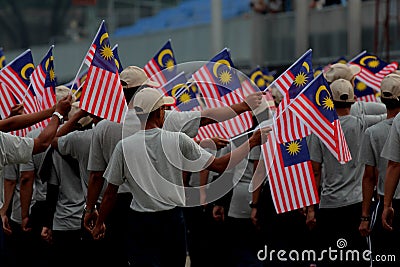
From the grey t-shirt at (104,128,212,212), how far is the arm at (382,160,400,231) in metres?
1.82

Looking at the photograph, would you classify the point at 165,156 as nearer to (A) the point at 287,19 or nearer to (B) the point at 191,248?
(B) the point at 191,248

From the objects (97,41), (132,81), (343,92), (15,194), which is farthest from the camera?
(15,194)

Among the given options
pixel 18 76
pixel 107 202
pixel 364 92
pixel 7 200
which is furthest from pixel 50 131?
pixel 364 92

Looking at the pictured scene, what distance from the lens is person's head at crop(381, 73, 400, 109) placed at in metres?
9.73

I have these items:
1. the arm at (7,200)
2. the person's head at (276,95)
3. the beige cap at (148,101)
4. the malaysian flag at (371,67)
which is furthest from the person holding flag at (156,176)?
the malaysian flag at (371,67)

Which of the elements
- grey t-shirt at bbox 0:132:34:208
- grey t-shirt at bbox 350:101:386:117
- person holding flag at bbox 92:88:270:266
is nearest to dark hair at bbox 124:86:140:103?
person holding flag at bbox 92:88:270:266

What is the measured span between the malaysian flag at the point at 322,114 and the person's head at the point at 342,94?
1.78ft

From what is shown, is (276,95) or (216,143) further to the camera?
(276,95)

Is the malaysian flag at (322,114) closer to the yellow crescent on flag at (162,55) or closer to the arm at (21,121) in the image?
the arm at (21,121)

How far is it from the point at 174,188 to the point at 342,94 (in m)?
2.43

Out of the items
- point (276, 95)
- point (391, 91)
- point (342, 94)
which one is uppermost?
point (391, 91)

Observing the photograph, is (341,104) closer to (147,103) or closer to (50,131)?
(147,103)

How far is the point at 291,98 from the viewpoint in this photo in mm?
10023

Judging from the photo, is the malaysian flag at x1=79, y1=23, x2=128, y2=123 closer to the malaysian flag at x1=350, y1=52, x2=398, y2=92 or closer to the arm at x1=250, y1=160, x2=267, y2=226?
the arm at x1=250, y1=160, x2=267, y2=226
